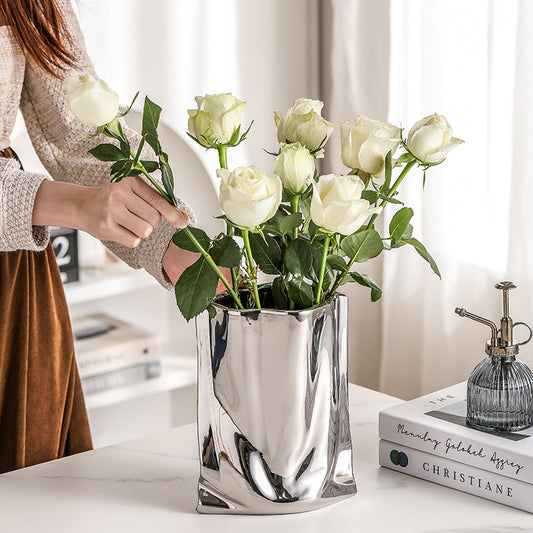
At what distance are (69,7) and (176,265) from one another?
435 mm

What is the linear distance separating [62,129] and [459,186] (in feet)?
2.93

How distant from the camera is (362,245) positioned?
0.82 metres

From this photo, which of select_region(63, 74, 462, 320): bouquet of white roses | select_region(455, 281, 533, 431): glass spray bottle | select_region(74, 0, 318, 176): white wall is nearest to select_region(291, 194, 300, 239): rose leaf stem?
select_region(63, 74, 462, 320): bouquet of white roses

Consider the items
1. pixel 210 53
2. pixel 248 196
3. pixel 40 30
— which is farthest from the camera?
pixel 210 53

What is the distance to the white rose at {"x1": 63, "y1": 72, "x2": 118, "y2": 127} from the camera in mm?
718

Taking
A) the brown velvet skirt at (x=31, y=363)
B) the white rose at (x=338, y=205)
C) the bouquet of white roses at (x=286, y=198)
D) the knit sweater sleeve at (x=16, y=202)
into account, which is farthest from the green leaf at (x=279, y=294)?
the brown velvet skirt at (x=31, y=363)

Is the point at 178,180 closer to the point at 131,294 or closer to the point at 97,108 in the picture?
the point at 131,294

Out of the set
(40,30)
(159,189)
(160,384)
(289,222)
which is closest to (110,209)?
(159,189)

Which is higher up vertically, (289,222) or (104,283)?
(289,222)

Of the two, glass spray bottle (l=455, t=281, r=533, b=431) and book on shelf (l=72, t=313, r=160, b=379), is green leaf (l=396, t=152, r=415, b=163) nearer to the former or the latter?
glass spray bottle (l=455, t=281, r=533, b=431)

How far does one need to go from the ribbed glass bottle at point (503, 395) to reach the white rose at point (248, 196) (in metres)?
0.34

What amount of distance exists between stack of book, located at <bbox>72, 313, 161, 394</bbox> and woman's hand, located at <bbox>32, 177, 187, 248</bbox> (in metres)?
1.08

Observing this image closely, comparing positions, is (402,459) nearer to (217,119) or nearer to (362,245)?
(362,245)

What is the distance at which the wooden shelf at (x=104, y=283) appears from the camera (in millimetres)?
2010
